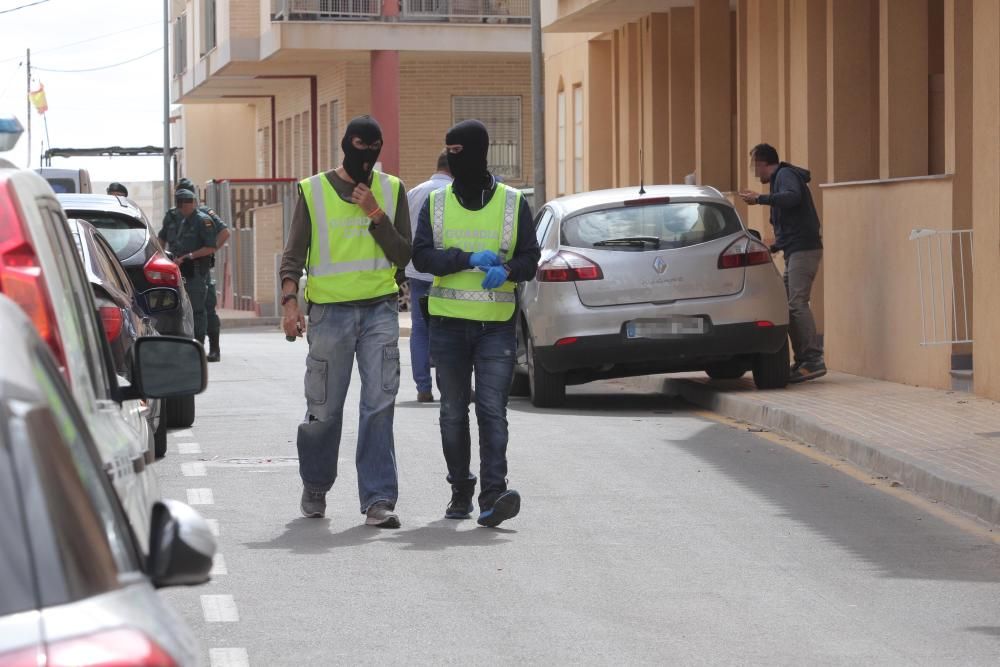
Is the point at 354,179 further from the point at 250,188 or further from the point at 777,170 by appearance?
the point at 250,188

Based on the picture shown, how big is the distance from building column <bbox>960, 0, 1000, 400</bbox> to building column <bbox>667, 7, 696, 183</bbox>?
10.3 m

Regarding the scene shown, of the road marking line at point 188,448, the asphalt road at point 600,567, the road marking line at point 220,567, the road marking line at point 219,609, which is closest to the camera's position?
the asphalt road at point 600,567

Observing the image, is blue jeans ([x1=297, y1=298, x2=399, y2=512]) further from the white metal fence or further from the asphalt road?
the white metal fence

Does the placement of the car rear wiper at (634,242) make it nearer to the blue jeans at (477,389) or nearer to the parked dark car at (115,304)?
the parked dark car at (115,304)

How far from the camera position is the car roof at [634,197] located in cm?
1456

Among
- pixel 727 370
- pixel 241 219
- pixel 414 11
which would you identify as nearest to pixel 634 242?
pixel 727 370

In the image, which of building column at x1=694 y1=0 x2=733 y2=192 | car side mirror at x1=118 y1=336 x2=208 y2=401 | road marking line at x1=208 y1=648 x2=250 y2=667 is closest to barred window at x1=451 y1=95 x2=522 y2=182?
building column at x1=694 y1=0 x2=733 y2=192

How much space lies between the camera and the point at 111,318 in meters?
10.1

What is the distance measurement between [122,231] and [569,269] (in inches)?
128

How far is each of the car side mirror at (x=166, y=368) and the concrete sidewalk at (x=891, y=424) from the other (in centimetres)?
513

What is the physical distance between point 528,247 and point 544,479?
1948 mm

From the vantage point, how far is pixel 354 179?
902cm

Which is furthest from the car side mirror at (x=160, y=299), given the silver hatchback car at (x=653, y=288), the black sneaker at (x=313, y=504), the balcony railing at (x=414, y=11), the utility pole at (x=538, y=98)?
the balcony railing at (x=414, y=11)

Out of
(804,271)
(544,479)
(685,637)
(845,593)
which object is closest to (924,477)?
(544,479)
